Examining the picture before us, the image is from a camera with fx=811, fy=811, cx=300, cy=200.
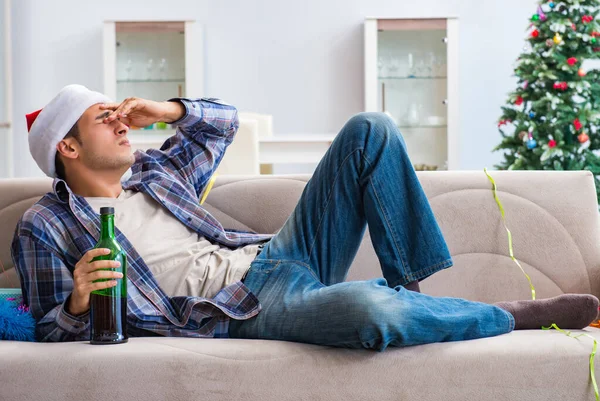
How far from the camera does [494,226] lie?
7.23 ft

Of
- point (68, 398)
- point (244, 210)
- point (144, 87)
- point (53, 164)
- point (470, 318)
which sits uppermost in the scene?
point (144, 87)

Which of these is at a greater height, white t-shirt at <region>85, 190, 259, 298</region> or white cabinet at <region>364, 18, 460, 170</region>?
white cabinet at <region>364, 18, 460, 170</region>

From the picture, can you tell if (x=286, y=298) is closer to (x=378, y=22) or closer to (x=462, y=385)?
(x=462, y=385)

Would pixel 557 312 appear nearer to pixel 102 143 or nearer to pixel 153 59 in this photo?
pixel 102 143

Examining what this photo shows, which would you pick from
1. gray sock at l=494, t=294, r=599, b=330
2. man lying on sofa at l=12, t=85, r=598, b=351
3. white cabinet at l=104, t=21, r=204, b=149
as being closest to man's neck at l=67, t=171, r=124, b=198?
man lying on sofa at l=12, t=85, r=598, b=351

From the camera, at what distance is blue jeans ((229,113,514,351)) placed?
1.62m

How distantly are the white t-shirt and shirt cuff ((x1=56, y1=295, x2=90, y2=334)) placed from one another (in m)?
0.24

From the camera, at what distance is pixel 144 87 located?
20.1ft

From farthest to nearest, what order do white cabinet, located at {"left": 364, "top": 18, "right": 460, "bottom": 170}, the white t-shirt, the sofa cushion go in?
1. white cabinet, located at {"left": 364, "top": 18, "right": 460, "bottom": 170}
2. the white t-shirt
3. the sofa cushion

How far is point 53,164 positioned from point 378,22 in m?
4.28

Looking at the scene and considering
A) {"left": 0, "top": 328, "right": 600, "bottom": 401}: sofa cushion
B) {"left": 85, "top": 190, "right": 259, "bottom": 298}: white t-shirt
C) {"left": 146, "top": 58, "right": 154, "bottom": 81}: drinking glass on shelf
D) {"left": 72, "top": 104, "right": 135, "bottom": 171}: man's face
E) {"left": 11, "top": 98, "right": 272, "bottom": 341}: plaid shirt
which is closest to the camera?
{"left": 0, "top": 328, "right": 600, "bottom": 401}: sofa cushion

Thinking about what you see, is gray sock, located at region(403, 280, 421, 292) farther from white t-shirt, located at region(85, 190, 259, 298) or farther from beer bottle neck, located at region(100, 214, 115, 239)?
beer bottle neck, located at region(100, 214, 115, 239)

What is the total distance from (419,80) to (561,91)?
4.28 feet

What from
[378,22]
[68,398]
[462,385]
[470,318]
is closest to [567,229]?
[470,318]
